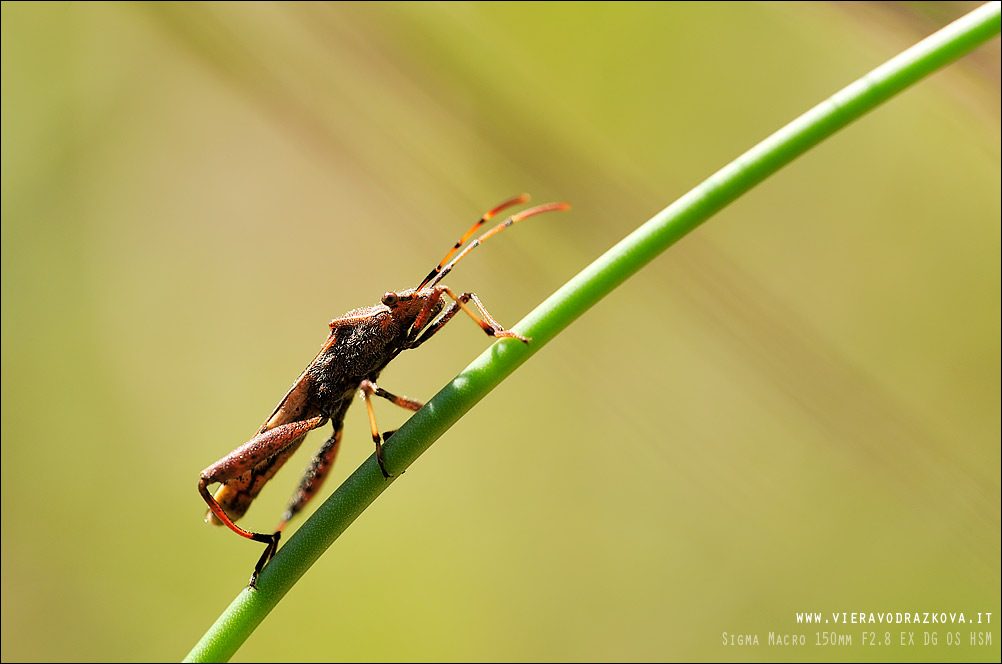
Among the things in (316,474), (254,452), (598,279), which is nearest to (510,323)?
(316,474)

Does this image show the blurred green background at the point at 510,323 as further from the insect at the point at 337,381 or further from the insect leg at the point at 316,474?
the insect leg at the point at 316,474

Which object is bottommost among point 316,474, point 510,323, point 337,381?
point 316,474

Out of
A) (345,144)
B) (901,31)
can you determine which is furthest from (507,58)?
(901,31)

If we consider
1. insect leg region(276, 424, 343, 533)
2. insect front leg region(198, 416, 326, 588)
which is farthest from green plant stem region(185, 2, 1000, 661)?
insect leg region(276, 424, 343, 533)

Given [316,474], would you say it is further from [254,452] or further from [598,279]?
[598,279]

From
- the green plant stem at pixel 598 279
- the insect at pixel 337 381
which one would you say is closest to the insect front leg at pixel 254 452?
the insect at pixel 337 381

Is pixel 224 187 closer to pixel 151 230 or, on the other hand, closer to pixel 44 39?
pixel 151 230
